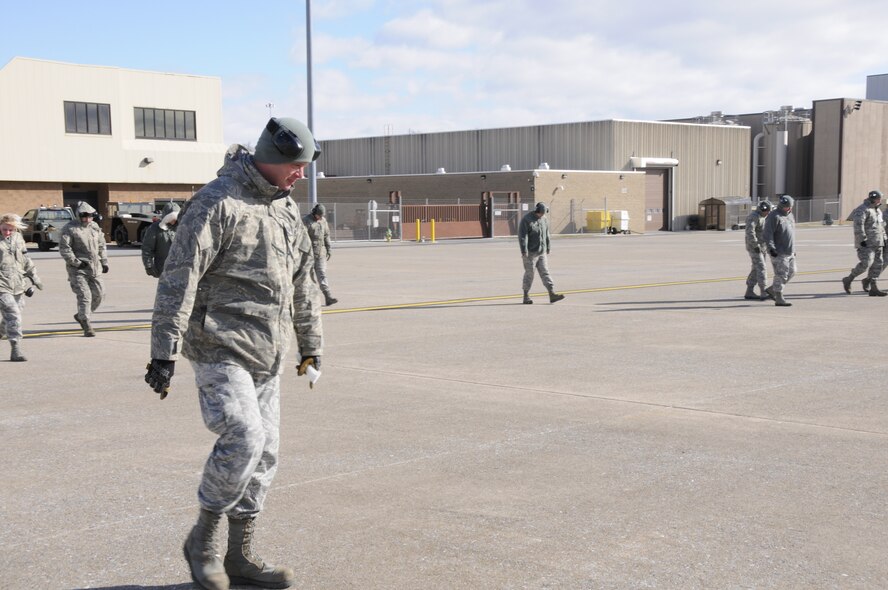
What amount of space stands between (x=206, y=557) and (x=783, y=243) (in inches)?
530

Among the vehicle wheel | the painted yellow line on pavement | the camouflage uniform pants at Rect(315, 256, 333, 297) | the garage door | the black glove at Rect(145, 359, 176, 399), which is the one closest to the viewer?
the black glove at Rect(145, 359, 176, 399)

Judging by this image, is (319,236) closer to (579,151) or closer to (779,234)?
(779,234)

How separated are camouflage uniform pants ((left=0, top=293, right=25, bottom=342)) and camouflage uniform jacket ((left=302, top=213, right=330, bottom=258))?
4574 millimetres

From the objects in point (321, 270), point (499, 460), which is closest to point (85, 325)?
point (321, 270)

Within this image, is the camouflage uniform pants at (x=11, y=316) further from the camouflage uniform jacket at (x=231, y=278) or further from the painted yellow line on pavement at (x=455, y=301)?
the camouflage uniform jacket at (x=231, y=278)

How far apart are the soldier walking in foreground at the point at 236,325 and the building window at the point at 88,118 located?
48220 mm

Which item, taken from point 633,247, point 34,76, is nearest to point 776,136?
point 633,247

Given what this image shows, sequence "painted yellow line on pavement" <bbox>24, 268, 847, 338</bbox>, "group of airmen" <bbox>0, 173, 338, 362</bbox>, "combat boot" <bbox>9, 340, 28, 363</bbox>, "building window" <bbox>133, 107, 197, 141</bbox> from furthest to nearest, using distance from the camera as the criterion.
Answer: "building window" <bbox>133, 107, 197, 141</bbox> < "painted yellow line on pavement" <bbox>24, 268, 847, 338</bbox> < "group of airmen" <bbox>0, 173, 338, 362</bbox> < "combat boot" <bbox>9, 340, 28, 363</bbox>

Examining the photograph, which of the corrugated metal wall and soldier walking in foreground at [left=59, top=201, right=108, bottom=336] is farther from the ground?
the corrugated metal wall

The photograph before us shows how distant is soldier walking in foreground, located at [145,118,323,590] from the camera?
13.5ft

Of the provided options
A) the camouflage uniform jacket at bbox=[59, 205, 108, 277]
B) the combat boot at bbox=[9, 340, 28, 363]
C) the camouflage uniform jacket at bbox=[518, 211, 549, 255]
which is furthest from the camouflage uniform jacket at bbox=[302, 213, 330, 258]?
the combat boot at bbox=[9, 340, 28, 363]

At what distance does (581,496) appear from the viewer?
18.5 feet

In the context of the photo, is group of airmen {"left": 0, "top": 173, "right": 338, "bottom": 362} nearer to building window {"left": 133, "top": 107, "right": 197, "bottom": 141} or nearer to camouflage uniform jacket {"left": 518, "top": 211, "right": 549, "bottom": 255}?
camouflage uniform jacket {"left": 518, "top": 211, "right": 549, "bottom": 255}

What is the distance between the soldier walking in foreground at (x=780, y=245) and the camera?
15.9 m
